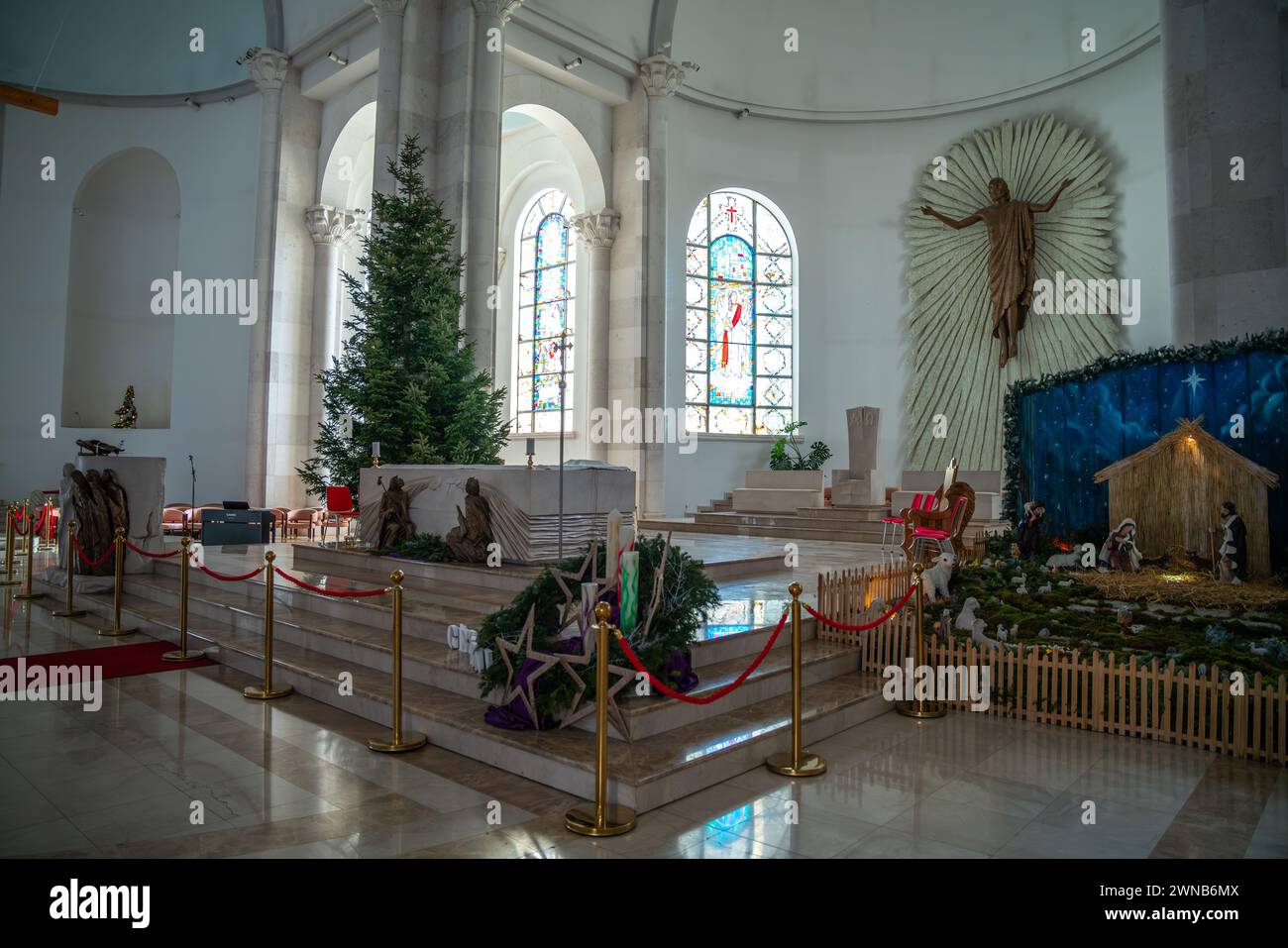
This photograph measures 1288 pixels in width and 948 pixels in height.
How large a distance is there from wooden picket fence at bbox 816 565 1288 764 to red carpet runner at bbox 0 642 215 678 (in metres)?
5.86

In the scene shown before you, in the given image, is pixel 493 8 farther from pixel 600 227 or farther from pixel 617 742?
pixel 617 742

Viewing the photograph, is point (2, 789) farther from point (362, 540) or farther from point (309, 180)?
point (309, 180)

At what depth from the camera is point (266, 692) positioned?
20.2 feet

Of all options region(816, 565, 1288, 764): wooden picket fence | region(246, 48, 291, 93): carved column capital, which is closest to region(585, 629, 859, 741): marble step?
region(816, 565, 1288, 764): wooden picket fence

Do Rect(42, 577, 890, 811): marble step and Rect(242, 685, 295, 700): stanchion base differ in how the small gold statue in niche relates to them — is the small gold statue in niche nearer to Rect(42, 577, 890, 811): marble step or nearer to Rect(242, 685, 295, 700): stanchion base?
Rect(42, 577, 890, 811): marble step

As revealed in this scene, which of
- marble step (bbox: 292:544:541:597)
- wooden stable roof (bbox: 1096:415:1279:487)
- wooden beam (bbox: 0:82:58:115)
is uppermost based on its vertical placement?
wooden beam (bbox: 0:82:58:115)

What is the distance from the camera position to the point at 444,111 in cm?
1509

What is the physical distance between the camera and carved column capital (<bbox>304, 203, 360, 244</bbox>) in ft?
62.7

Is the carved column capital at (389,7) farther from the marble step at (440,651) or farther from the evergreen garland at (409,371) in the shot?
the marble step at (440,651)

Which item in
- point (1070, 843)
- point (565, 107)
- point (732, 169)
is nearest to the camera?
point (1070, 843)

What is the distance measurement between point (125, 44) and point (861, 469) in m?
20.9

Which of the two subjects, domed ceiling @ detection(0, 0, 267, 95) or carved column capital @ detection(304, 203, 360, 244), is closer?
carved column capital @ detection(304, 203, 360, 244)
